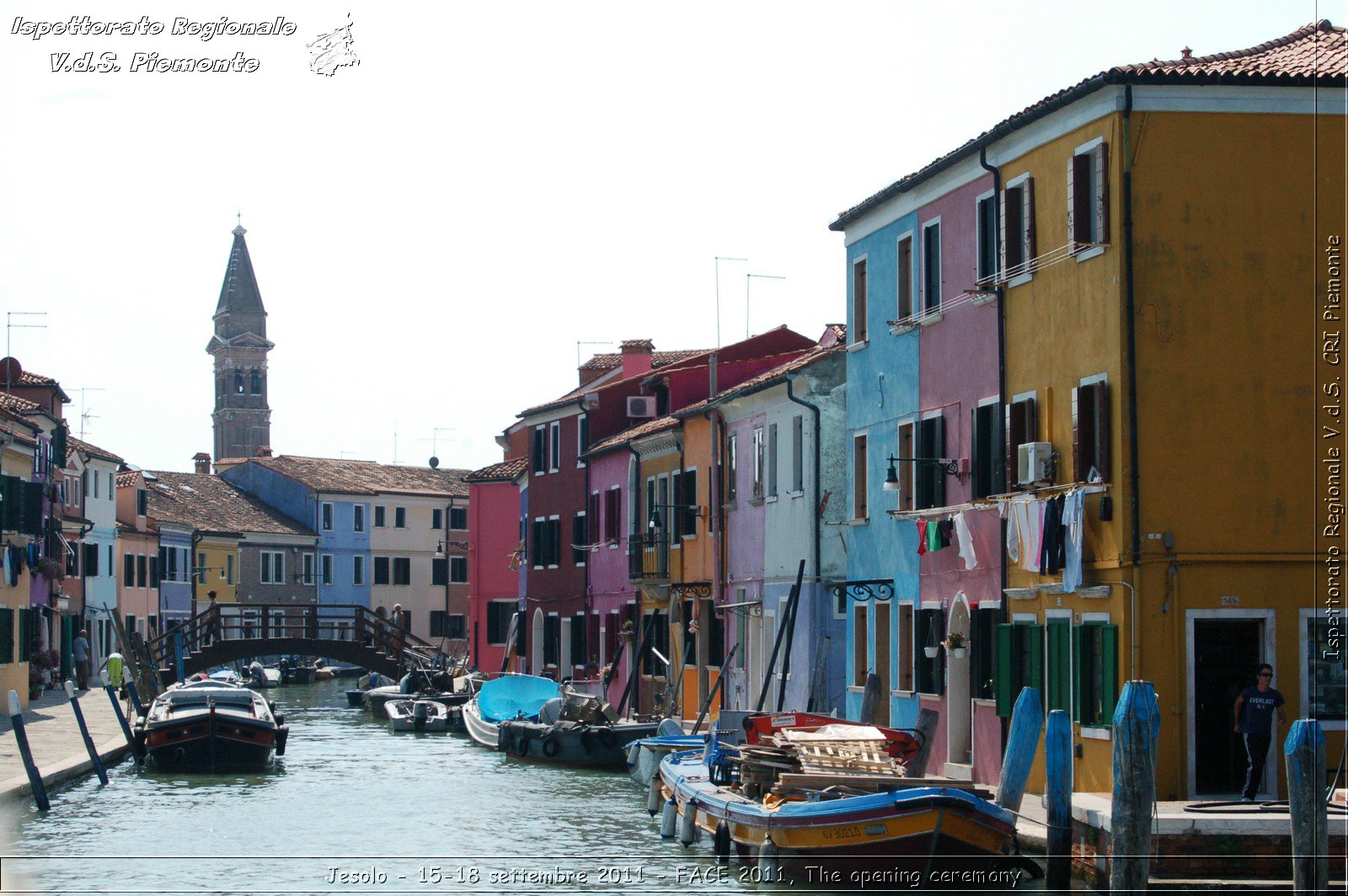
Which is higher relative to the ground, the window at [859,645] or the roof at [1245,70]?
the roof at [1245,70]

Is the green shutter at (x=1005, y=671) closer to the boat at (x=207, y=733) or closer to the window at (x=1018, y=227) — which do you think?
the window at (x=1018, y=227)

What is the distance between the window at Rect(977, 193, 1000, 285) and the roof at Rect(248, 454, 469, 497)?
6675cm

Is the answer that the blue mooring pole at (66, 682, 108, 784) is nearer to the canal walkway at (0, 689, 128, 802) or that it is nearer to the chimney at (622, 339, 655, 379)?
the canal walkway at (0, 689, 128, 802)

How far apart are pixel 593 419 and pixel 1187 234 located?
1079 inches

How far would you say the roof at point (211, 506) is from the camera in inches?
3278

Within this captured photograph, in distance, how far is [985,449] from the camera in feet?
81.9

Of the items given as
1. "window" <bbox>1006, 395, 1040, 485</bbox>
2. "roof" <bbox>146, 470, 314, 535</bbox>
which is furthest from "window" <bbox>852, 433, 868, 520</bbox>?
"roof" <bbox>146, 470, 314, 535</bbox>

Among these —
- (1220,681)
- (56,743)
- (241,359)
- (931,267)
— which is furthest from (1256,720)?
(241,359)

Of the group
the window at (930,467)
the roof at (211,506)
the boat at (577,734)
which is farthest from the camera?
the roof at (211,506)

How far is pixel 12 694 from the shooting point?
24.3 meters

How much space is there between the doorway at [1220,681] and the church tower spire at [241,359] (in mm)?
120037

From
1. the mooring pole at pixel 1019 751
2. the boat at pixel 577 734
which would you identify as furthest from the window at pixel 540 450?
the mooring pole at pixel 1019 751

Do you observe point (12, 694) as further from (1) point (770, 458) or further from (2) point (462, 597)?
(2) point (462, 597)

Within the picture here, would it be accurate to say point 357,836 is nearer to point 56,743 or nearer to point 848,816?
point 848,816
